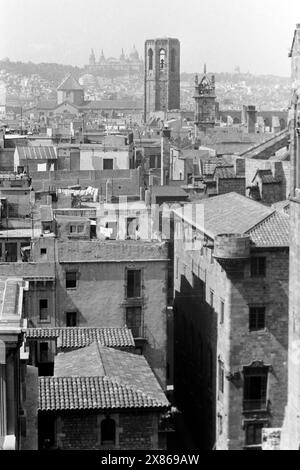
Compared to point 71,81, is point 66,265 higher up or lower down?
lower down

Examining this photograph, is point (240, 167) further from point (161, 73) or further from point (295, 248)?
point (161, 73)

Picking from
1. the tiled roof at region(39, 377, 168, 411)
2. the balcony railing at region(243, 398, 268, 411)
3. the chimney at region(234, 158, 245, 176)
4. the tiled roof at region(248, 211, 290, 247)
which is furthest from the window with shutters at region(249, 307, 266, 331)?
the chimney at region(234, 158, 245, 176)

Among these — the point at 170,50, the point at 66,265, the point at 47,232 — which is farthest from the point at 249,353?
the point at 170,50

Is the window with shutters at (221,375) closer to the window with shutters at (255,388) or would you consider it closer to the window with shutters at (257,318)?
the window with shutters at (255,388)

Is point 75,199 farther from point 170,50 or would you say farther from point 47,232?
point 170,50

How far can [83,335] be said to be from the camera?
3262cm

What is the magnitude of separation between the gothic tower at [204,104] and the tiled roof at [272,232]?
74.1m

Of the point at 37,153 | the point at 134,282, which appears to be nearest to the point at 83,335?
the point at 134,282

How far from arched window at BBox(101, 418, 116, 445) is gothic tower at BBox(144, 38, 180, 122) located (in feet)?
417

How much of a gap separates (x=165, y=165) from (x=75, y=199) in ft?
97.6

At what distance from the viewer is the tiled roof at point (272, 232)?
3391cm

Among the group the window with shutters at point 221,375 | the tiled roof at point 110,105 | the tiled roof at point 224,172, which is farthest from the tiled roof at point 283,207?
the tiled roof at point 110,105

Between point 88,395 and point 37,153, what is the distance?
1691 inches

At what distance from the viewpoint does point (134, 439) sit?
27.6 m
